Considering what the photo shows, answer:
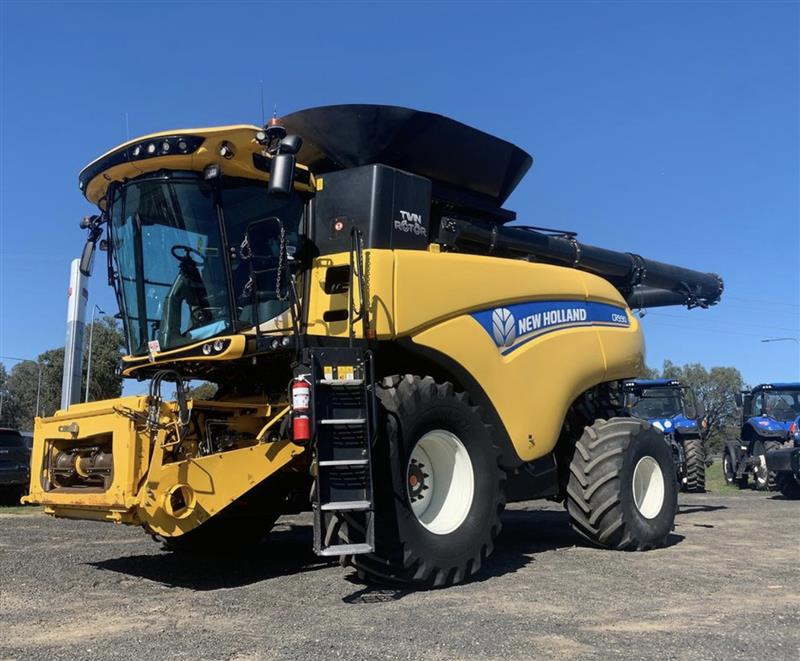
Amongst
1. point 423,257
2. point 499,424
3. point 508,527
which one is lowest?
point 508,527

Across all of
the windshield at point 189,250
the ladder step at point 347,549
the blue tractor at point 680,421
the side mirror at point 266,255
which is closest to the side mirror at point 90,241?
the windshield at point 189,250

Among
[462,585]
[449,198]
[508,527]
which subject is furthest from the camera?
[508,527]

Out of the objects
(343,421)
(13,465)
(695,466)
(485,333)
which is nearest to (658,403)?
(695,466)

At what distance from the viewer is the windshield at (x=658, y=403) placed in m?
18.1

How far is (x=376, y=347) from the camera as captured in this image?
6176 millimetres

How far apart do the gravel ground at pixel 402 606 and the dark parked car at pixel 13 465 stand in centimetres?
685

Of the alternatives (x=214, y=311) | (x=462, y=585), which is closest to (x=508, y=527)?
(x=462, y=585)

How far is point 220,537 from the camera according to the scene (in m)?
7.72

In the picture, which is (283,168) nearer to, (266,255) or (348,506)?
(266,255)

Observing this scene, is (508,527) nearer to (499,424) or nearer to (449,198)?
(499,424)

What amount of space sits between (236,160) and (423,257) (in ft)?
5.54

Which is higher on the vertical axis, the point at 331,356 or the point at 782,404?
the point at 782,404

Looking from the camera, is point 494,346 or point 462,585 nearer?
point 462,585

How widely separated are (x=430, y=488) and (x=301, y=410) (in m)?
1.41
